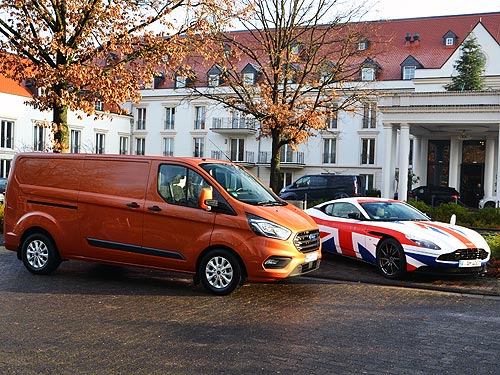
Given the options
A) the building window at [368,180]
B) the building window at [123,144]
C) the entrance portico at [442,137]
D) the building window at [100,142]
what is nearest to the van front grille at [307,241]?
the entrance portico at [442,137]

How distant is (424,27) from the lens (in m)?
57.0

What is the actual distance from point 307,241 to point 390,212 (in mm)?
3439

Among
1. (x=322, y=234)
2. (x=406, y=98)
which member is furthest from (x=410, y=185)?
(x=322, y=234)

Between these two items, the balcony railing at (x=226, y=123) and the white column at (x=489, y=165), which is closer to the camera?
the white column at (x=489, y=165)

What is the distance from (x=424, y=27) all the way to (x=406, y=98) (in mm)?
28902

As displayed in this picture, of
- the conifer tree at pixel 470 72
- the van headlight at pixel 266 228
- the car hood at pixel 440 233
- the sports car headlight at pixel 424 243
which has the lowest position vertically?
the sports car headlight at pixel 424 243

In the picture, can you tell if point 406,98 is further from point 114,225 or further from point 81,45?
point 114,225

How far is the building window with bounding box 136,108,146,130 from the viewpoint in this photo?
2505 inches

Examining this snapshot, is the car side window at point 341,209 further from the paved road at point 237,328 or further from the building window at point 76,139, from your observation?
the building window at point 76,139

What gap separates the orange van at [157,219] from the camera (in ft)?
29.4

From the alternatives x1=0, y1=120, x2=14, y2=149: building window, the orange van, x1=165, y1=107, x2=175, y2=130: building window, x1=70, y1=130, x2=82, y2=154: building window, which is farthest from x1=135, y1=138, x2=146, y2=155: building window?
the orange van

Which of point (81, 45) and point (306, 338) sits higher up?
point (81, 45)

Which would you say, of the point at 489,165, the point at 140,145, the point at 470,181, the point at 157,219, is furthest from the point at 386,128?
the point at 140,145

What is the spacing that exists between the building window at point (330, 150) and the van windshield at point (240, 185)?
46.1 m
